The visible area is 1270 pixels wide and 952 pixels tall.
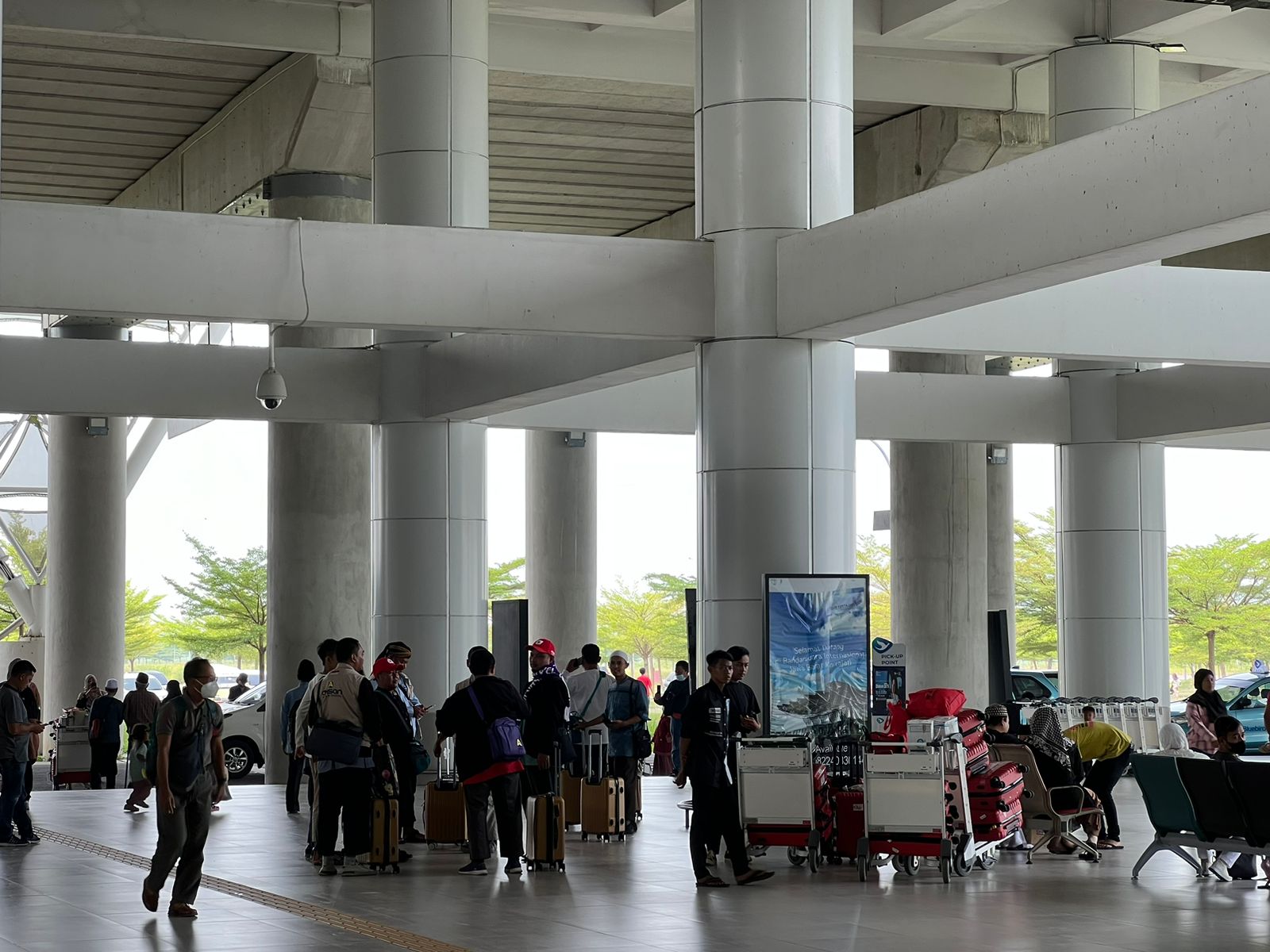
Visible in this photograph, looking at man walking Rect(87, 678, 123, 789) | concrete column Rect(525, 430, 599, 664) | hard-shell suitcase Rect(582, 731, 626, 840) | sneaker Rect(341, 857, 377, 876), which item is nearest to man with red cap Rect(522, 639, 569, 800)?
hard-shell suitcase Rect(582, 731, 626, 840)

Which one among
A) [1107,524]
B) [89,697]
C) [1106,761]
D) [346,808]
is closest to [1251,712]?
[1107,524]

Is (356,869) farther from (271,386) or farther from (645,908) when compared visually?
(271,386)

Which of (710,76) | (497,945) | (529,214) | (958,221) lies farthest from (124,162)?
(497,945)

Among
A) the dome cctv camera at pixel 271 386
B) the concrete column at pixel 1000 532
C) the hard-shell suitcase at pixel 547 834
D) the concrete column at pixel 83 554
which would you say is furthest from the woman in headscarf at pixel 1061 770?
the concrete column at pixel 1000 532

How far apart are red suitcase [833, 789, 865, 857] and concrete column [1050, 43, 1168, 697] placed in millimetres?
10610

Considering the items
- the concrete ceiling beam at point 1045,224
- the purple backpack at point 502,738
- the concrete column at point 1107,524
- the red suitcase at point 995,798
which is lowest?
the red suitcase at point 995,798

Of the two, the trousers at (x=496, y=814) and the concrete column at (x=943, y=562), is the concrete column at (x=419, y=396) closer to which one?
the trousers at (x=496, y=814)

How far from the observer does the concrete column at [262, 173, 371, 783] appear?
23797 mm

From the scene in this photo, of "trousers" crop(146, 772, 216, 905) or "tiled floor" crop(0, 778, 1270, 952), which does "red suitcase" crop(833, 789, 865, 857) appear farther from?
"trousers" crop(146, 772, 216, 905)

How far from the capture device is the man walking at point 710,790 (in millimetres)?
11867

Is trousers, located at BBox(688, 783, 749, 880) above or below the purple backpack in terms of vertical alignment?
below

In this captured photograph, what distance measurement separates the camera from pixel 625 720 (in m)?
16.3

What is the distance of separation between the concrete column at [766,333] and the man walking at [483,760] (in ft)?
7.70

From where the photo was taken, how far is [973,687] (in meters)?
29.3
